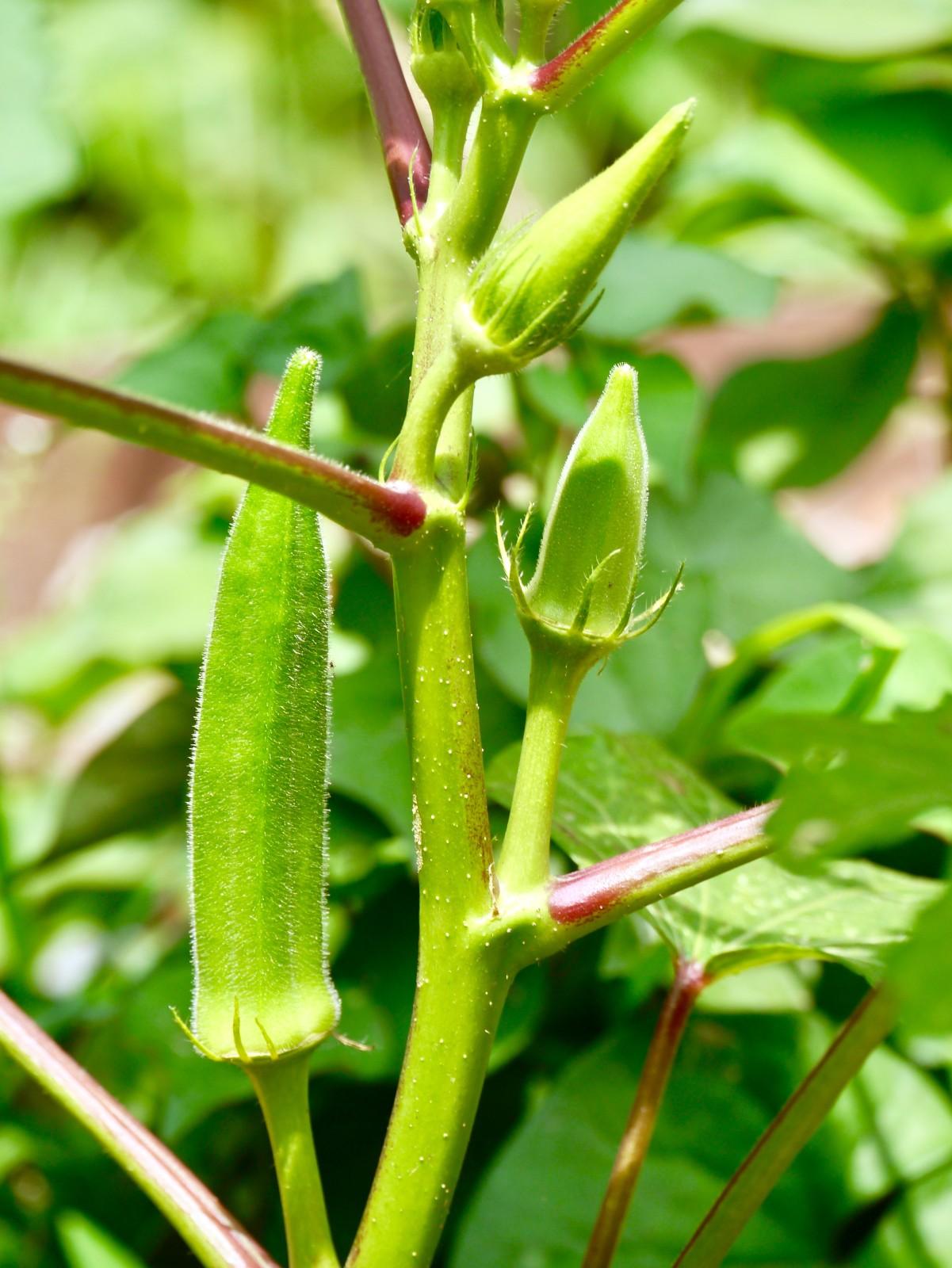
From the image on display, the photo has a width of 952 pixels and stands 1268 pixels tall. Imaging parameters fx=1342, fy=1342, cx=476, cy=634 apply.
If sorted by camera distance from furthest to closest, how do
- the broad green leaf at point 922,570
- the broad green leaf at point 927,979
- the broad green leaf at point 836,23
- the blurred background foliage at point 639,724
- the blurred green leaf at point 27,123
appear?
the broad green leaf at point 836,23, the broad green leaf at point 922,570, the blurred green leaf at point 27,123, the blurred background foliage at point 639,724, the broad green leaf at point 927,979

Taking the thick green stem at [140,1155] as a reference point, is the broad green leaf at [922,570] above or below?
above

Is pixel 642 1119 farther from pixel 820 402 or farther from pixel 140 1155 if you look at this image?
pixel 820 402

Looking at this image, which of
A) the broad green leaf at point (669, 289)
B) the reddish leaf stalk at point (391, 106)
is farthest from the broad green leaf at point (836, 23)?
the reddish leaf stalk at point (391, 106)

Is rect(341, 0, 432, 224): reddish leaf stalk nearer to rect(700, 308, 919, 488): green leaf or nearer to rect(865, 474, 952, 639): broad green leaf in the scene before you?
rect(865, 474, 952, 639): broad green leaf

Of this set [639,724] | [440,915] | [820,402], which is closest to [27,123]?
[639,724]

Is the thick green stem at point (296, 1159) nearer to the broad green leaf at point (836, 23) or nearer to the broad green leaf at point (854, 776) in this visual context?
the broad green leaf at point (854, 776)

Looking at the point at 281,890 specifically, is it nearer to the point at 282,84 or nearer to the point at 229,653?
the point at 229,653
